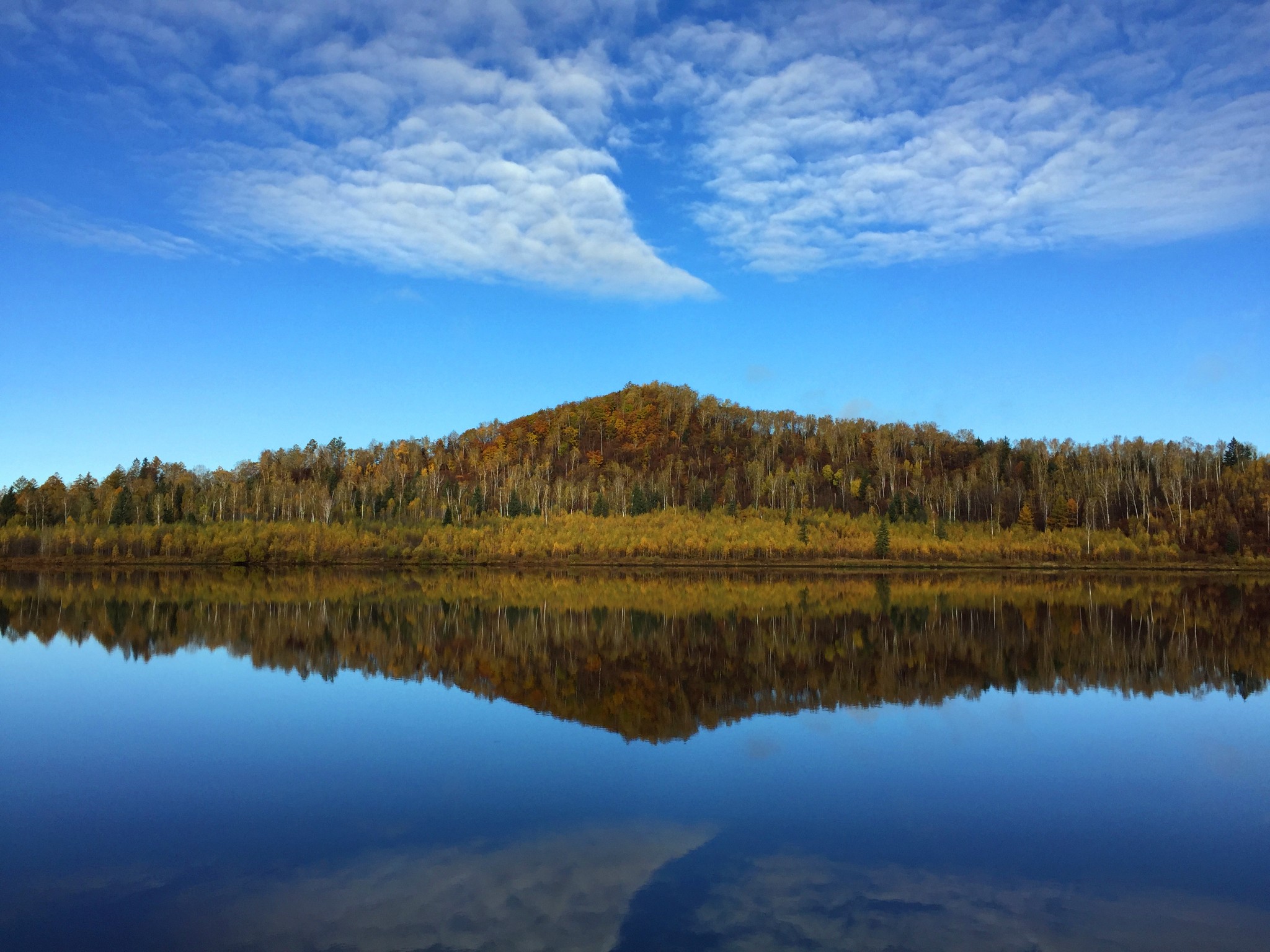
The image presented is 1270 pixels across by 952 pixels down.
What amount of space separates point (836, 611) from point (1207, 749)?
75.9 feet

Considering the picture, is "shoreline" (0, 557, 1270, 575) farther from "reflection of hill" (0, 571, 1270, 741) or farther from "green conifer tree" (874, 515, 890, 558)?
"reflection of hill" (0, 571, 1270, 741)

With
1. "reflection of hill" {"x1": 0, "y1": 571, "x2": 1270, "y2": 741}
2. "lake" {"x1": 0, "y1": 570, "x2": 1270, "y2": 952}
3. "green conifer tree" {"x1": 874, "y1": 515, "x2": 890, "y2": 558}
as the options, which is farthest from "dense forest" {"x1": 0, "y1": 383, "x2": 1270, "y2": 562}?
"lake" {"x1": 0, "y1": 570, "x2": 1270, "y2": 952}

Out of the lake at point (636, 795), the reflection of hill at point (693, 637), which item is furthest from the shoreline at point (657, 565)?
the lake at point (636, 795)

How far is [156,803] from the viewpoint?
1069 centimetres

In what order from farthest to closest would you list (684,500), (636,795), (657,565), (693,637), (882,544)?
(684,500) < (657,565) < (882,544) < (693,637) < (636,795)

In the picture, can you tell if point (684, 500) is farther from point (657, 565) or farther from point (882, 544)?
point (882, 544)

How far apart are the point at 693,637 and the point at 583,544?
204 ft

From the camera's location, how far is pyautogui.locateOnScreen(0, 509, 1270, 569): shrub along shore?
83.8 m

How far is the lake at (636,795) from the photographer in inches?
289

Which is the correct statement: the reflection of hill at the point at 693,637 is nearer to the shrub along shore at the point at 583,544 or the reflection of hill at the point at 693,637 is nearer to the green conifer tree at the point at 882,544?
the green conifer tree at the point at 882,544

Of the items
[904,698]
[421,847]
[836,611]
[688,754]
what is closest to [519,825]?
[421,847]

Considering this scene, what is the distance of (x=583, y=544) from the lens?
3506 inches

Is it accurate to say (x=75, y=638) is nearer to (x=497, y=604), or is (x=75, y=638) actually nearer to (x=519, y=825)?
(x=497, y=604)

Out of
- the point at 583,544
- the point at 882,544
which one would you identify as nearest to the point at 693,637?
the point at 882,544
